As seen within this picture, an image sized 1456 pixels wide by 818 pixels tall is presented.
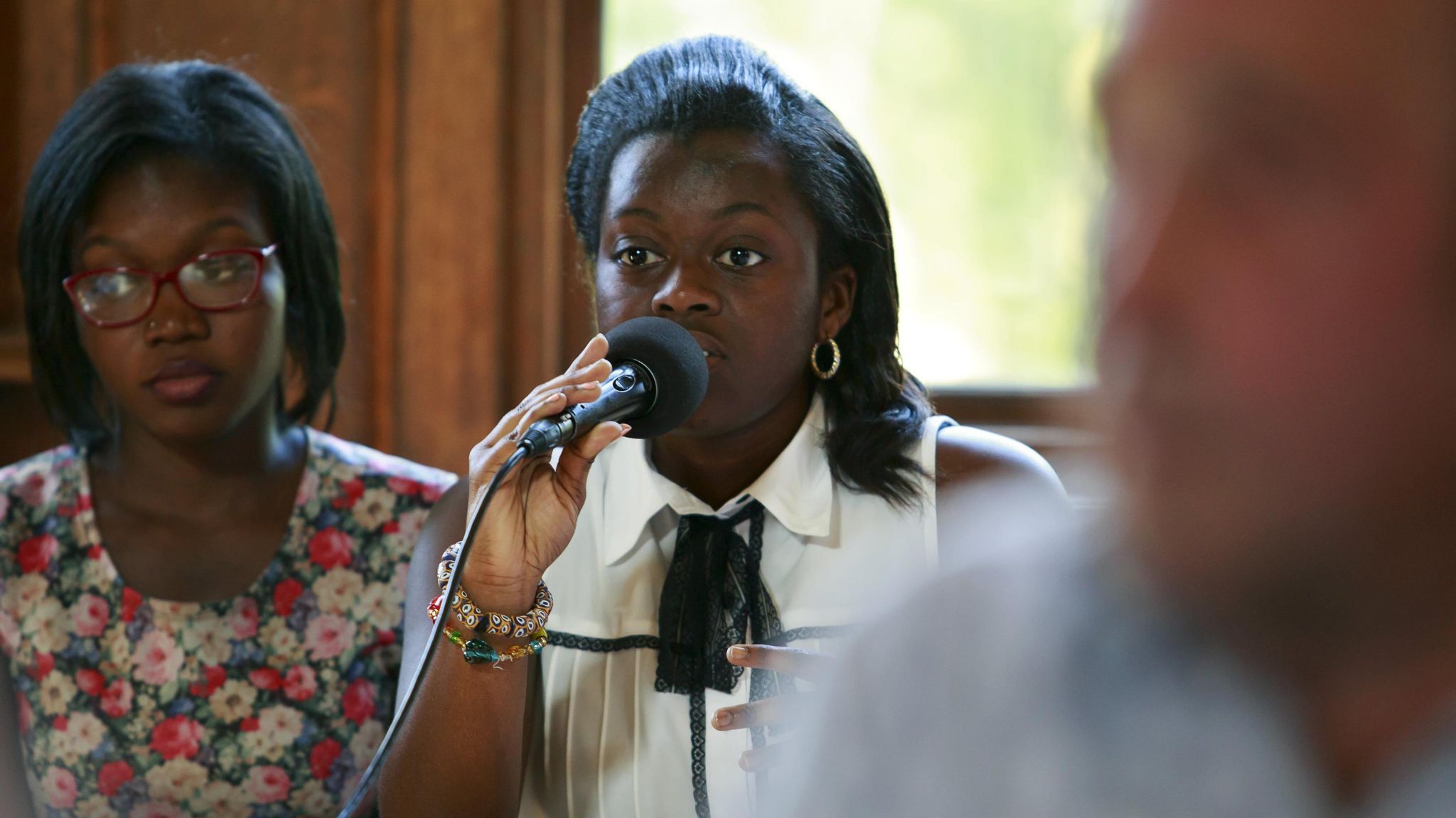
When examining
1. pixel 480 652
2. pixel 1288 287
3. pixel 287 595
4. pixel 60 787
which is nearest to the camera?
pixel 1288 287

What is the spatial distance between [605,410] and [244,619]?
882mm

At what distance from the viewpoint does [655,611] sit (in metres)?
1.57

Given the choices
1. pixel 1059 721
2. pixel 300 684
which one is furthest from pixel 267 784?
pixel 1059 721

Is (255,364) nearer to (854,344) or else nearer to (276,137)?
(276,137)

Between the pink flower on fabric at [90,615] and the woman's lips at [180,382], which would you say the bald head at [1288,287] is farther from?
the pink flower on fabric at [90,615]

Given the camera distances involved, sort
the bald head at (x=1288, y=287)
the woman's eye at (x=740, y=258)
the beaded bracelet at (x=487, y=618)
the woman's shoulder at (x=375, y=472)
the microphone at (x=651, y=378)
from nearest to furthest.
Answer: the bald head at (x=1288, y=287), the microphone at (x=651, y=378), the beaded bracelet at (x=487, y=618), the woman's eye at (x=740, y=258), the woman's shoulder at (x=375, y=472)

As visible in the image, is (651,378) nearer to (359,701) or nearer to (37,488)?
(359,701)

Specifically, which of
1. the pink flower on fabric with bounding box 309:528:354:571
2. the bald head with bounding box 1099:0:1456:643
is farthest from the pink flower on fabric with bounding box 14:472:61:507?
the bald head with bounding box 1099:0:1456:643

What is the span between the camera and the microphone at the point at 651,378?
124cm

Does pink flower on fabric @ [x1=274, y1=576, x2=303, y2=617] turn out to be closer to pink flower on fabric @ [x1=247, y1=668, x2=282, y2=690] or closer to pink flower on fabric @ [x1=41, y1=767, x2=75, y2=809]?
pink flower on fabric @ [x1=247, y1=668, x2=282, y2=690]

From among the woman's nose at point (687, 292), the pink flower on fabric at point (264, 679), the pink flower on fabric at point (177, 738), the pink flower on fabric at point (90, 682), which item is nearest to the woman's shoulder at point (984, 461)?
the woman's nose at point (687, 292)

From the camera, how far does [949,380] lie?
2.49 metres

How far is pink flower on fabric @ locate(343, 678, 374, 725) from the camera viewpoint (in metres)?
1.80

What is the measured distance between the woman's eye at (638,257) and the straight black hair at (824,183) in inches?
5.7
